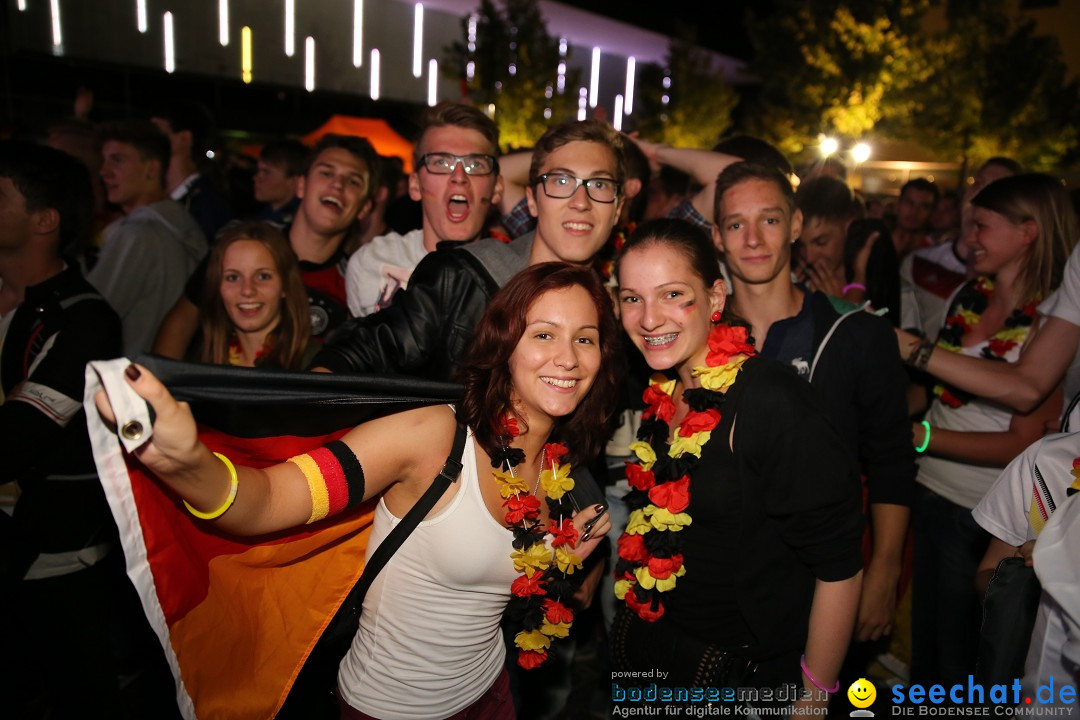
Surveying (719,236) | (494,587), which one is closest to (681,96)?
(719,236)

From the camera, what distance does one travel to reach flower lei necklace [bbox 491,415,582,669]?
202 centimetres

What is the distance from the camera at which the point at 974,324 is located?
342 cm

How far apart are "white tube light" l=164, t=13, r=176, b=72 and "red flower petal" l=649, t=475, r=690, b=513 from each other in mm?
17758

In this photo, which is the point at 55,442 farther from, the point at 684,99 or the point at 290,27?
the point at 684,99

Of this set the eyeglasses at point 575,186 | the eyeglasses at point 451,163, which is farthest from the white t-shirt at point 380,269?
the eyeglasses at point 575,186

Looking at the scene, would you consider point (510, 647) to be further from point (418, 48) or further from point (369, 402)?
point (418, 48)

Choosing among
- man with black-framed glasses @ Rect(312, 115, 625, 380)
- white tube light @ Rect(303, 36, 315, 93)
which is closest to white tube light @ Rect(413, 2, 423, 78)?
white tube light @ Rect(303, 36, 315, 93)

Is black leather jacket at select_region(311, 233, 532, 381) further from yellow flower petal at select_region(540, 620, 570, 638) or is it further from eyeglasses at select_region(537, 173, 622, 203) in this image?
yellow flower petal at select_region(540, 620, 570, 638)

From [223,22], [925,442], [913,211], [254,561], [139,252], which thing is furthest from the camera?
[223,22]

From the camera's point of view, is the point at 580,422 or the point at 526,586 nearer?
the point at 526,586

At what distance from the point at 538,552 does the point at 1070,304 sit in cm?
233

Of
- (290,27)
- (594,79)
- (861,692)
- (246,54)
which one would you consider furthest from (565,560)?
(594,79)

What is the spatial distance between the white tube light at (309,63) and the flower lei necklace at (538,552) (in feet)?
59.6

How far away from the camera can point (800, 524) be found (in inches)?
78.8
